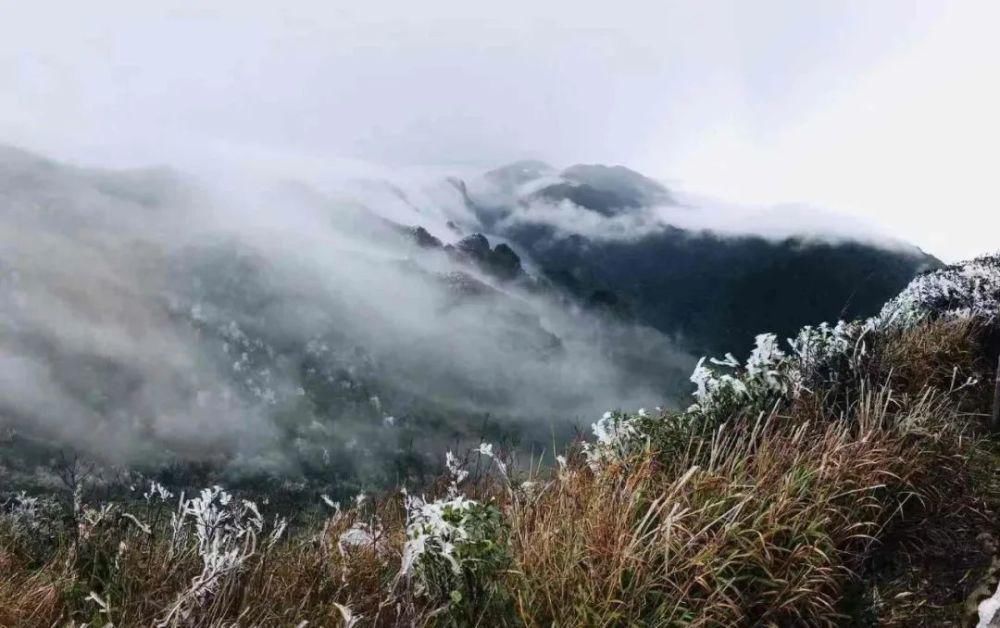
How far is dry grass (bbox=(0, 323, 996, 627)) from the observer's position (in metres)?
3.24

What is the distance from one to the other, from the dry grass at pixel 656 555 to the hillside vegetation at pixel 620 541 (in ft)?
0.05

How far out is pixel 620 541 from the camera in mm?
3369

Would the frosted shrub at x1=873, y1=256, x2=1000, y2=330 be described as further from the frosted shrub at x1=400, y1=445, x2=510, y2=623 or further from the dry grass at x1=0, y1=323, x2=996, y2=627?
the frosted shrub at x1=400, y1=445, x2=510, y2=623

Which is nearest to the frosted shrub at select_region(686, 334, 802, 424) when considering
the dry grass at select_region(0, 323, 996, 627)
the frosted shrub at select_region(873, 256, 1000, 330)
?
the dry grass at select_region(0, 323, 996, 627)

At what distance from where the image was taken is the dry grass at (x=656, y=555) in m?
3.24

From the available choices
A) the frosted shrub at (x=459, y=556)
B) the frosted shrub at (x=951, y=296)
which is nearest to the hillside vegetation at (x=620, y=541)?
the frosted shrub at (x=459, y=556)

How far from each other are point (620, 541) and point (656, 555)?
0.18 m

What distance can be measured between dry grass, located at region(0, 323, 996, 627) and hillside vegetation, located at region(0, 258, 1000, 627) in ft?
0.05

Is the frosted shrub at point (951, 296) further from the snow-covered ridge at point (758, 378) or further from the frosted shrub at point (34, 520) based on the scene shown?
the frosted shrub at point (34, 520)

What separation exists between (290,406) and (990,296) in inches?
7610

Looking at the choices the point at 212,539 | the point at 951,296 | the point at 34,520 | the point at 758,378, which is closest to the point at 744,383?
the point at 758,378

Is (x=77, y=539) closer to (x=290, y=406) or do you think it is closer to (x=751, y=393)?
(x=751, y=393)

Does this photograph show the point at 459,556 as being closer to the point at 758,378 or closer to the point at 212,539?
the point at 212,539

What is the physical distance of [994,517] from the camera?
183 inches
